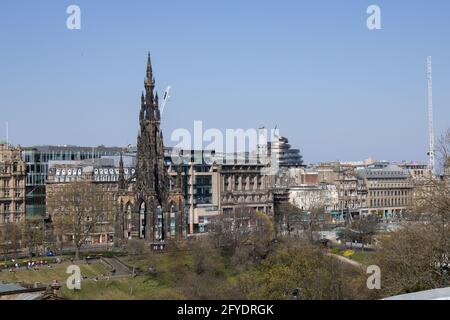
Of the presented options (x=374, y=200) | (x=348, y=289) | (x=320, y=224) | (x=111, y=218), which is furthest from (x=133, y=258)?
(x=374, y=200)

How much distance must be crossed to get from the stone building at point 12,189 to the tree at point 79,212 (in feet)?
9.80

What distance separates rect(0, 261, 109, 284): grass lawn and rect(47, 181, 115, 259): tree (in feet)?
19.6

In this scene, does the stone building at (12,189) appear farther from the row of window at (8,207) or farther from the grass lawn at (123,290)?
the grass lawn at (123,290)

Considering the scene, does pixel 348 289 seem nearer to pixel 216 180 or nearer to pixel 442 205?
pixel 442 205

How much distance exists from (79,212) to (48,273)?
51.2 ft

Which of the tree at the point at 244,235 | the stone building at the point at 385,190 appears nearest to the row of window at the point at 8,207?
the tree at the point at 244,235

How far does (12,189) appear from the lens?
2940 inches

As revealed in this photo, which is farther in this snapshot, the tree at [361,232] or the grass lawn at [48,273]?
the tree at [361,232]

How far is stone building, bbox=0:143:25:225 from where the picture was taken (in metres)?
74.1

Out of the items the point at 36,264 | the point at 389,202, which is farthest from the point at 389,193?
the point at 36,264

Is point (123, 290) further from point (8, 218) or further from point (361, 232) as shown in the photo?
point (361, 232)

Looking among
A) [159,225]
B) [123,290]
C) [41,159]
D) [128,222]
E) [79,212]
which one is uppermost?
[41,159]

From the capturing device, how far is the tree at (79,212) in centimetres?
6562

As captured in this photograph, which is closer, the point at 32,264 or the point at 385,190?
the point at 32,264
